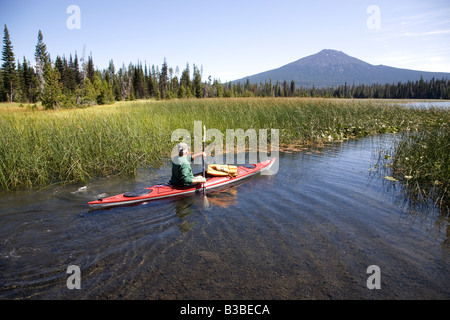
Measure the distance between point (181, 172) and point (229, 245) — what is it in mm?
2574

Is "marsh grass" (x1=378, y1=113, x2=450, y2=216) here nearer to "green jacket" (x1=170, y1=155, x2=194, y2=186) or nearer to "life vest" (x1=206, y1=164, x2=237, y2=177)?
"life vest" (x1=206, y1=164, x2=237, y2=177)

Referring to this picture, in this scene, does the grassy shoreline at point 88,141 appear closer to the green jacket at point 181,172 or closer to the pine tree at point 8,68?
the green jacket at point 181,172

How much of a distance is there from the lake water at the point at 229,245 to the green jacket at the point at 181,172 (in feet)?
1.57

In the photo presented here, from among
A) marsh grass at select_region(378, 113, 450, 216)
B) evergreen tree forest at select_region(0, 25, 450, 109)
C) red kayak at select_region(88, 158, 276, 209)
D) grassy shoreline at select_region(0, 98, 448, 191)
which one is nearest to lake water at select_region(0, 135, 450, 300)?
red kayak at select_region(88, 158, 276, 209)

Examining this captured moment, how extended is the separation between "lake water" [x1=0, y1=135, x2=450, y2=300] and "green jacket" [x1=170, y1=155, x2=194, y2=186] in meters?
0.48

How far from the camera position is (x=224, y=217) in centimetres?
563

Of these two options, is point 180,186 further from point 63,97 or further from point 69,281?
point 63,97

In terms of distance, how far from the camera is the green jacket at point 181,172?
6.48m

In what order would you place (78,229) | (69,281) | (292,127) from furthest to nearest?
(292,127) → (78,229) → (69,281)

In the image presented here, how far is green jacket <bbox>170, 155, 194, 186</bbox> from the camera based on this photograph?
648 centimetres

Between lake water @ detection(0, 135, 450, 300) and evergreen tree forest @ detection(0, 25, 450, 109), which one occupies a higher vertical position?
evergreen tree forest @ detection(0, 25, 450, 109)

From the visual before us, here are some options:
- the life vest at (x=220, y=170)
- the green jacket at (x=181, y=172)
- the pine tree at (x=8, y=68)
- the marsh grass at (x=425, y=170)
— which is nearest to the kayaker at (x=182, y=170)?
the green jacket at (x=181, y=172)
